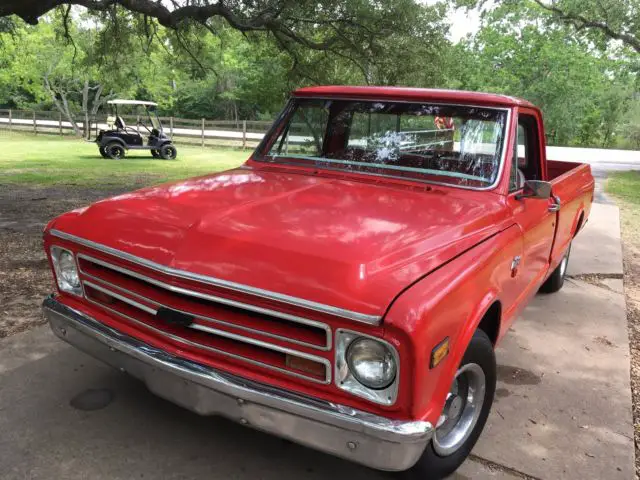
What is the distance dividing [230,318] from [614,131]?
159 ft

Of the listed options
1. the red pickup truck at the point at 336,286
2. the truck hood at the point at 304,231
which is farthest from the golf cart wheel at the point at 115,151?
the truck hood at the point at 304,231

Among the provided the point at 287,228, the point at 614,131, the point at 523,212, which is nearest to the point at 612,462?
the point at 523,212

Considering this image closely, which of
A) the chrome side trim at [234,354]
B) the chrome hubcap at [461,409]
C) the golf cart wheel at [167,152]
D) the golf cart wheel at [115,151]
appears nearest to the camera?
the chrome side trim at [234,354]

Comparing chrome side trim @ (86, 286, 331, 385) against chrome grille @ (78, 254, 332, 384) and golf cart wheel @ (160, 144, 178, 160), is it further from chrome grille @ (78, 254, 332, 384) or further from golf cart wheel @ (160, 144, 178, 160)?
golf cart wheel @ (160, 144, 178, 160)

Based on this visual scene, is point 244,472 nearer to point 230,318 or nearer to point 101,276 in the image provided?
point 230,318

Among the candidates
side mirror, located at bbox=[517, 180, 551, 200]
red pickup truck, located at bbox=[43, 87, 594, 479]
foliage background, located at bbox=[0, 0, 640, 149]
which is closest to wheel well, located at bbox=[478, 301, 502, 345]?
red pickup truck, located at bbox=[43, 87, 594, 479]

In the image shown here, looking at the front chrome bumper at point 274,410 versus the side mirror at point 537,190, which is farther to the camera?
the side mirror at point 537,190

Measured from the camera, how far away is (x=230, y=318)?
2.12m

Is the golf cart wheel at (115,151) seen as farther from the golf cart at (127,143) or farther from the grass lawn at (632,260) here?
the grass lawn at (632,260)

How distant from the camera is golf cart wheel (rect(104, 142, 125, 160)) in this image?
16.2 m

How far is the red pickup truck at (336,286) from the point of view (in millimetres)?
1924

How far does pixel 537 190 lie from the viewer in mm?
3033

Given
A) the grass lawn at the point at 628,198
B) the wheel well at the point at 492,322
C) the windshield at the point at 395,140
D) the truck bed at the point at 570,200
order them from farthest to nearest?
the grass lawn at the point at 628,198, the truck bed at the point at 570,200, the windshield at the point at 395,140, the wheel well at the point at 492,322

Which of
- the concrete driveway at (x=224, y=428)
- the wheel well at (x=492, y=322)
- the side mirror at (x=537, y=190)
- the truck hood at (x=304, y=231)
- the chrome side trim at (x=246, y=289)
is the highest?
the side mirror at (x=537, y=190)
